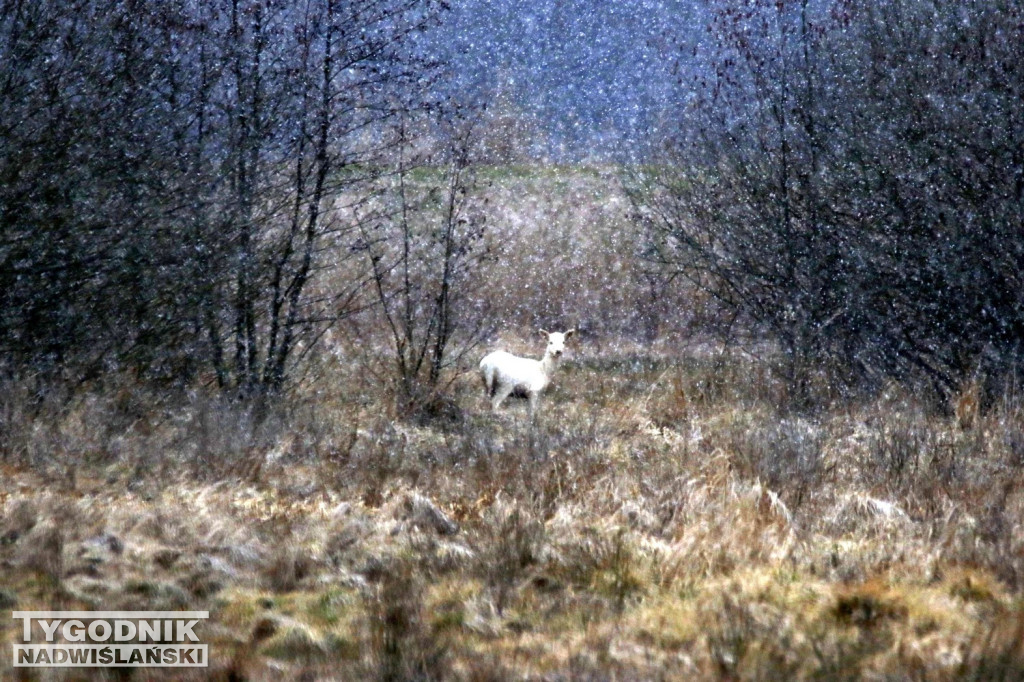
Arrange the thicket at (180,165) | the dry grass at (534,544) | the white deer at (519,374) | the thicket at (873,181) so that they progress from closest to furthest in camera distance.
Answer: the dry grass at (534,544)
the thicket at (180,165)
the thicket at (873,181)
the white deer at (519,374)

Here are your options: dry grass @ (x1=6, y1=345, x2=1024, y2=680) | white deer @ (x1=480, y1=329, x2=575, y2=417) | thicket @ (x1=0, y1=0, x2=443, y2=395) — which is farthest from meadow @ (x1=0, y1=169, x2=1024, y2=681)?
white deer @ (x1=480, y1=329, x2=575, y2=417)

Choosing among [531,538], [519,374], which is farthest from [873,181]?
[531,538]

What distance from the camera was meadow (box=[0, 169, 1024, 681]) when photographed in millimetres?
4211

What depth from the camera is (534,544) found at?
5.50 meters

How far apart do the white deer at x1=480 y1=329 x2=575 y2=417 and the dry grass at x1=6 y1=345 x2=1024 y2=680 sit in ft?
14.3

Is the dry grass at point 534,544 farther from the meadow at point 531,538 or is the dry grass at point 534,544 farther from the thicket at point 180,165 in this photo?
the thicket at point 180,165

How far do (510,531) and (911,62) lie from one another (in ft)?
25.3

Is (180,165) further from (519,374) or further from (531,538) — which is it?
(531,538)

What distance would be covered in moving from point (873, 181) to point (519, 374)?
14.9 ft

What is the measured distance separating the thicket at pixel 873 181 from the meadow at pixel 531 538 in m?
1.11

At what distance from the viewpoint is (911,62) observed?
1120 centimetres

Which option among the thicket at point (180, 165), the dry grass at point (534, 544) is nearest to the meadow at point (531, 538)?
the dry grass at point (534, 544)

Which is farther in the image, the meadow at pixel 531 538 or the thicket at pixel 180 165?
the thicket at pixel 180 165

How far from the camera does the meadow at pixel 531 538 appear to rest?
4211mm
